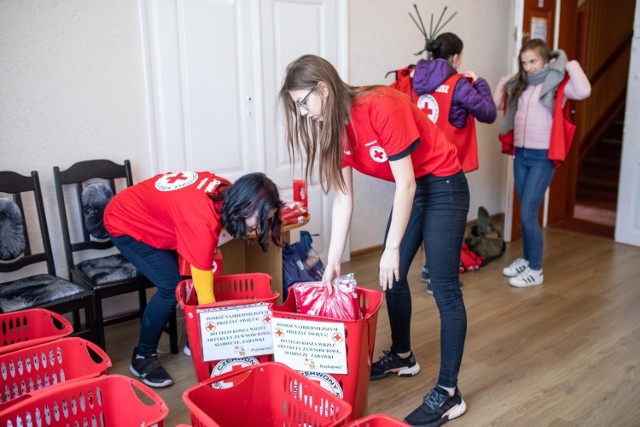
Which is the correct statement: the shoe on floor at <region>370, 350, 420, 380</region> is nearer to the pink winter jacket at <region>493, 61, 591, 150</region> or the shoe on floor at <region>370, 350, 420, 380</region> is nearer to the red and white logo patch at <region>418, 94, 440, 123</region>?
the red and white logo patch at <region>418, 94, 440, 123</region>

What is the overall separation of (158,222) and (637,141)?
3393mm

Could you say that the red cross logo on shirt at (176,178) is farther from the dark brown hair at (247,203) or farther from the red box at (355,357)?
the red box at (355,357)

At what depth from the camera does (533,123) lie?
137 inches

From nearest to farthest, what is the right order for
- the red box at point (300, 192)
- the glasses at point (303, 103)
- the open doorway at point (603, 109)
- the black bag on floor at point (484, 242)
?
the glasses at point (303, 103) → the red box at point (300, 192) → the black bag on floor at point (484, 242) → the open doorway at point (603, 109)

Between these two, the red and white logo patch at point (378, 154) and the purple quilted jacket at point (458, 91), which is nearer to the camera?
the red and white logo patch at point (378, 154)

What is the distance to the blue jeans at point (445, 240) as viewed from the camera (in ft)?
6.39

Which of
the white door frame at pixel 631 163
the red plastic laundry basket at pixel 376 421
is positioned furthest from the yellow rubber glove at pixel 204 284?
the white door frame at pixel 631 163

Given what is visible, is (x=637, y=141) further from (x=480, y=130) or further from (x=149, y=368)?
(x=149, y=368)

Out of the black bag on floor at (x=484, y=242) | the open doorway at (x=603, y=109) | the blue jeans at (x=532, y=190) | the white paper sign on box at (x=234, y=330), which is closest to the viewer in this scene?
the white paper sign on box at (x=234, y=330)

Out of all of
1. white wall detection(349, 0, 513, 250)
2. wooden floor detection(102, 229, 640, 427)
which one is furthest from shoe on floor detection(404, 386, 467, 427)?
white wall detection(349, 0, 513, 250)

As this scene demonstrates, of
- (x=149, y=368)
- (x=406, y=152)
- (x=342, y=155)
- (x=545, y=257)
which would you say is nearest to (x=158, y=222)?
(x=149, y=368)

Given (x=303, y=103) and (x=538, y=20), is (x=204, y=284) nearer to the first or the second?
(x=303, y=103)

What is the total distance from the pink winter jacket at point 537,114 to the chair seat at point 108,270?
2317mm

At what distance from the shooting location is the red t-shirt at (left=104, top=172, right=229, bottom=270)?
204 cm
